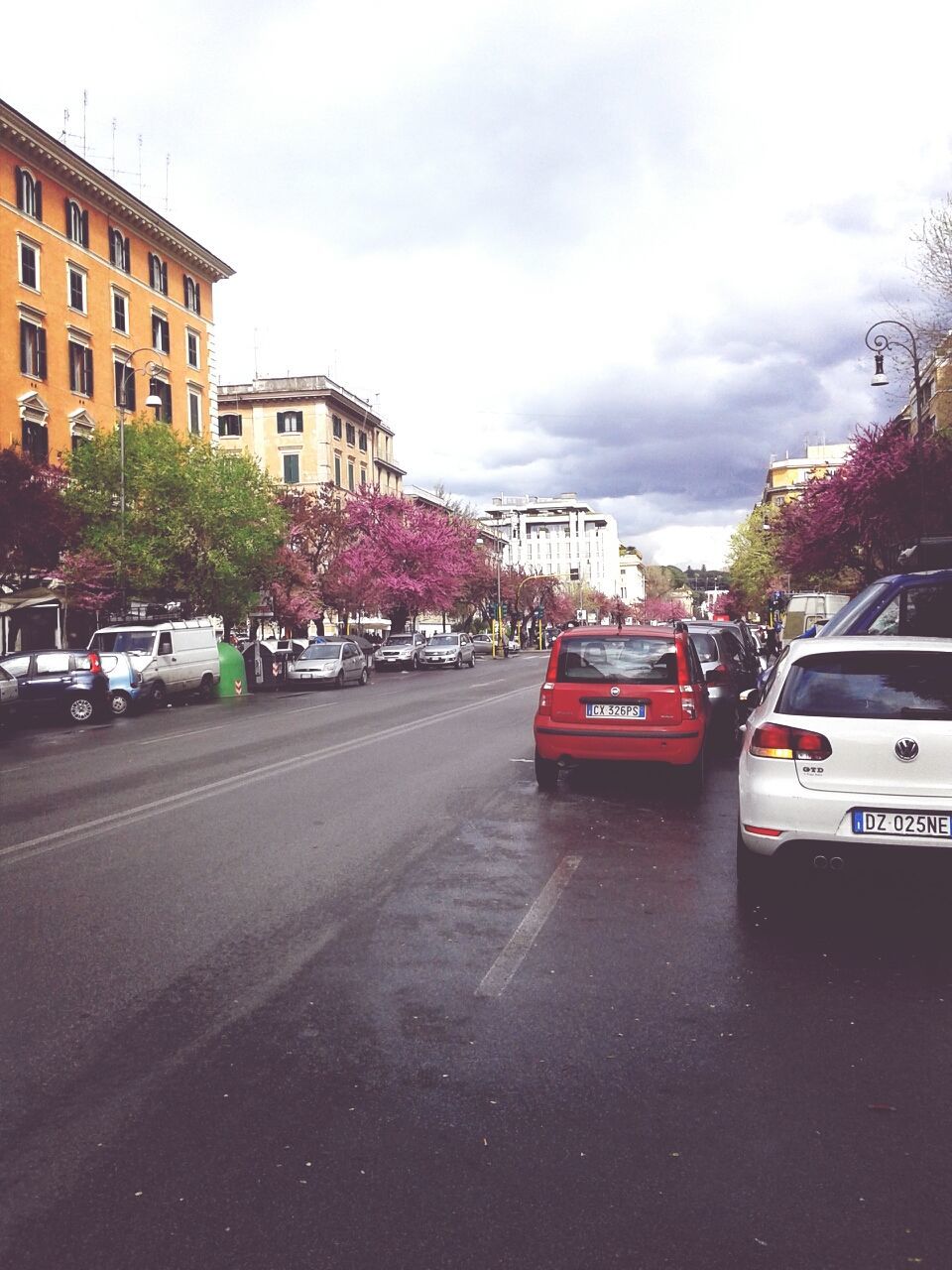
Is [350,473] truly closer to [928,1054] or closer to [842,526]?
[842,526]

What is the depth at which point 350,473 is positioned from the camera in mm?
75000

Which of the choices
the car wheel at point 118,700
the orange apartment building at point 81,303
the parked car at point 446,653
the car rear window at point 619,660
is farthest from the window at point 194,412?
the car rear window at point 619,660

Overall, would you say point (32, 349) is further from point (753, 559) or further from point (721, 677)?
point (753, 559)

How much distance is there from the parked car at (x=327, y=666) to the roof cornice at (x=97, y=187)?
20.0m

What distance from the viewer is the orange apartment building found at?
3594cm

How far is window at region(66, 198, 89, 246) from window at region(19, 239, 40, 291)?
7.79ft

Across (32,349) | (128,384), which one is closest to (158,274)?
(128,384)

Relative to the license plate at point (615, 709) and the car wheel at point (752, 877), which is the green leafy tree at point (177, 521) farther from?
the car wheel at point (752, 877)

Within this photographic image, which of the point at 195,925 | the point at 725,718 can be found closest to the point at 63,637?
the point at 725,718

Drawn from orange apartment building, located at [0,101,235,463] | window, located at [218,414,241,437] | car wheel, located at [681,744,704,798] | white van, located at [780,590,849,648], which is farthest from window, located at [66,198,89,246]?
car wheel, located at [681,744,704,798]

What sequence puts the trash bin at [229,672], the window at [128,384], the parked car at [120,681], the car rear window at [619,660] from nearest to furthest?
the car rear window at [619,660] → the parked car at [120,681] → the trash bin at [229,672] → the window at [128,384]

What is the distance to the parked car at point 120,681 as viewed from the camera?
2384cm

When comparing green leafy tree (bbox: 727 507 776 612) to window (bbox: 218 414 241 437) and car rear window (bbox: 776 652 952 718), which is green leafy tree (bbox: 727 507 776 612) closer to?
window (bbox: 218 414 241 437)

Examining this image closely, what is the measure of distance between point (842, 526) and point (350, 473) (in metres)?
41.3
